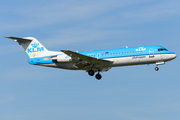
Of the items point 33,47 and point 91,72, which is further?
point 33,47

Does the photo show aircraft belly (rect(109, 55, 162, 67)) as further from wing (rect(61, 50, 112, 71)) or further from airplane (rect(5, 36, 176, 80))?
wing (rect(61, 50, 112, 71))

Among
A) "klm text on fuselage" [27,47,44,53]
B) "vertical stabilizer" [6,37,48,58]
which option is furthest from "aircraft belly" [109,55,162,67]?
"klm text on fuselage" [27,47,44,53]

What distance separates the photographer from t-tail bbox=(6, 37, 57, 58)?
131ft

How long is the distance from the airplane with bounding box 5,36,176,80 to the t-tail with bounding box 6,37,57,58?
0.26m

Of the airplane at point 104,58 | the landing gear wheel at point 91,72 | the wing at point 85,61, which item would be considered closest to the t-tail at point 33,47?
the airplane at point 104,58

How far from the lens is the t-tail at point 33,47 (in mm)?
39938

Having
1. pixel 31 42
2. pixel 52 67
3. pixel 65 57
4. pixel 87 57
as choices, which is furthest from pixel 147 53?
pixel 31 42

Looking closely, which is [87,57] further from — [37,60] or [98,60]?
[37,60]

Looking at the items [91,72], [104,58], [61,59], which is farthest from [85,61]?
[61,59]

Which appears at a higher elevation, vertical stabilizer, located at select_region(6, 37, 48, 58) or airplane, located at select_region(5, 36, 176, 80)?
vertical stabilizer, located at select_region(6, 37, 48, 58)

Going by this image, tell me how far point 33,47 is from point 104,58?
10.3 meters

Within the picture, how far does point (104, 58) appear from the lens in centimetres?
3703

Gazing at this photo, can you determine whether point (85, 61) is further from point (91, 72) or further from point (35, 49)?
point (35, 49)

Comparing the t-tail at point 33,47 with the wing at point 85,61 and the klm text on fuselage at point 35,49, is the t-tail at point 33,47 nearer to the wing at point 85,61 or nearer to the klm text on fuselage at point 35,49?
the klm text on fuselage at point 35,49
